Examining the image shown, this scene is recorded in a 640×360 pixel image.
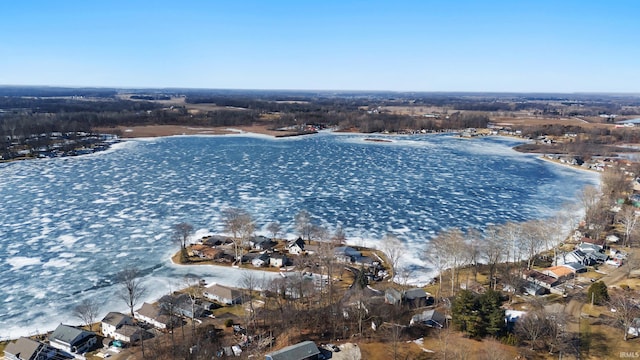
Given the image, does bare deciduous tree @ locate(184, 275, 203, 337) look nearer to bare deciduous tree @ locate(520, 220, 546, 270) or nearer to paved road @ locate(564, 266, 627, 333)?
paved road @ locate(564, 266, 627, 333)

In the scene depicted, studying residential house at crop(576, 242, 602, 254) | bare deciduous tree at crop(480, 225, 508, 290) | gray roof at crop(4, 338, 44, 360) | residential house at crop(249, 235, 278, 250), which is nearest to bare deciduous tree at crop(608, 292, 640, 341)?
bare deciduous tree at crop(480, 225, 508, 290)

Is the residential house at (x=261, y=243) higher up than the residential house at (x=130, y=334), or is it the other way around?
the residential house at (x=261, y=243)

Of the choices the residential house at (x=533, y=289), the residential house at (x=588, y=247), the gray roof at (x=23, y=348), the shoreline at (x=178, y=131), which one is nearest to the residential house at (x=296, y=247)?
the residential house at (x=533, y=289)

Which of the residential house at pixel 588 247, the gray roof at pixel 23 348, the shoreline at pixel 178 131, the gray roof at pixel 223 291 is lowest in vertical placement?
the gray roof at pixel 223 291

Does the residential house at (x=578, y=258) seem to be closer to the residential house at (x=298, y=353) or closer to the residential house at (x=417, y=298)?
the residential house at (x=417, y=298)

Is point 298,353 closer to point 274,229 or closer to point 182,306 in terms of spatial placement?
point 182,306
